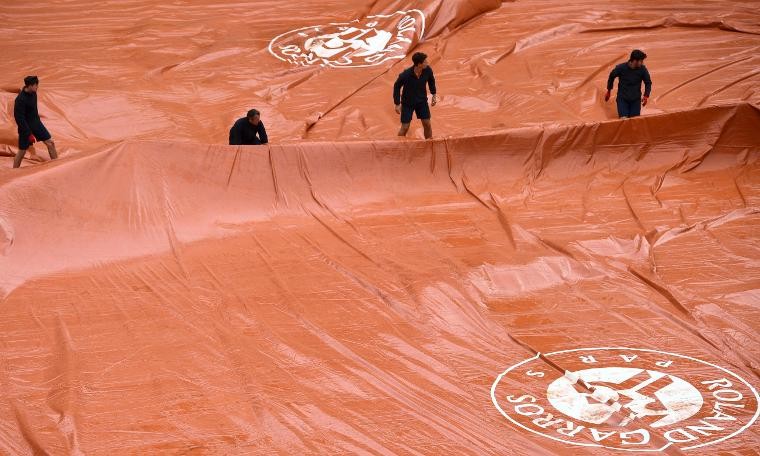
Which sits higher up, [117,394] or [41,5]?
[41,5]

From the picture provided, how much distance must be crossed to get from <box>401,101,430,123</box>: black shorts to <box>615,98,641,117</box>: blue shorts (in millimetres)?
1968

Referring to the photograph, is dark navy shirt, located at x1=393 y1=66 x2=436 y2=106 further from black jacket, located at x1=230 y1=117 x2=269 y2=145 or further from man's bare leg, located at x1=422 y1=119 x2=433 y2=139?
black jacket, located at x1=230 y1=117 x2=269 y2=145

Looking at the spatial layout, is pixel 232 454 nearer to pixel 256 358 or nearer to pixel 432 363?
pixel 256 358

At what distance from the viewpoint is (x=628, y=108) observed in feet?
31.8

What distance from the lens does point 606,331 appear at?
6520 mm

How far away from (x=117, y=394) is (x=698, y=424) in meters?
3.41

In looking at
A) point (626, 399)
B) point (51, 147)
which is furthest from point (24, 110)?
point (626, 399)

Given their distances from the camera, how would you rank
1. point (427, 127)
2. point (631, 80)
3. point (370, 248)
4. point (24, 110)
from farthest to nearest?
point (631, 80), point (427, 127), point (24, 110), point (370, 248)

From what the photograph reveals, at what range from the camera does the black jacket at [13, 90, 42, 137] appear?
915 cm

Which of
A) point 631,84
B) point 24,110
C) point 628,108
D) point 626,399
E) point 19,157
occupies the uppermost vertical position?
point 631,84

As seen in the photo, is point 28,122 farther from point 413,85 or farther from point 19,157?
point 413,85

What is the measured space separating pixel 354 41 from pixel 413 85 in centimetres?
302

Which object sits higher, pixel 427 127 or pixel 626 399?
pixel 427 127

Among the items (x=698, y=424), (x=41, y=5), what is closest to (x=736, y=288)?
(x=698, y=424)
